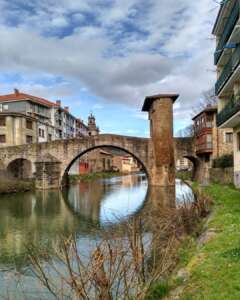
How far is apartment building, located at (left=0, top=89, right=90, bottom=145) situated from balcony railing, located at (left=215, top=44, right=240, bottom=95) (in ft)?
98.8

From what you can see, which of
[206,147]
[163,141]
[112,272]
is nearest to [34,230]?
[112,272]

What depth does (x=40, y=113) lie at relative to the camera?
58.5 m

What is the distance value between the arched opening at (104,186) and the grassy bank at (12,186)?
398 centimetres

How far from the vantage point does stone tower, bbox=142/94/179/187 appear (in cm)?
3716

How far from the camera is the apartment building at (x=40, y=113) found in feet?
176

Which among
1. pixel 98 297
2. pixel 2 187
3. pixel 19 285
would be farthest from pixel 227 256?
pixel 2 187

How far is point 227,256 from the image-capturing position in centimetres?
634

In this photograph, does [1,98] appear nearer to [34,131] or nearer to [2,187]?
[34,131]

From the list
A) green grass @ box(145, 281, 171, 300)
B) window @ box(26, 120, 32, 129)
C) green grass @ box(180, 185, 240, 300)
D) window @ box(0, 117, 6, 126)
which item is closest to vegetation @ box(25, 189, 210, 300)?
green grass @ box(145, 281, 171, 300)

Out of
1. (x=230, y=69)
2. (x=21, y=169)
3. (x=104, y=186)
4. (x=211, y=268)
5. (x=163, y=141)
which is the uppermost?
(x=230, y=69)

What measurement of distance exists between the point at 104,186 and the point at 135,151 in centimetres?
601

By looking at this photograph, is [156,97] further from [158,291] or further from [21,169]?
[158,291]

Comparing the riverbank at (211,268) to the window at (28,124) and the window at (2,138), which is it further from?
the window at (28,124)

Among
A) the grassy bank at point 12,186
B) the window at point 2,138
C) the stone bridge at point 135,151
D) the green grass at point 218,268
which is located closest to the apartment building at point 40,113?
the window at point 2,138
